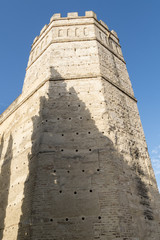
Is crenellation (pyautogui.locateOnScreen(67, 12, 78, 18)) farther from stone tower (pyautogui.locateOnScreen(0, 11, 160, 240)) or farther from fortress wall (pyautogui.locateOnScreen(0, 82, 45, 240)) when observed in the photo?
fortress wall (pyautogui.locateOnScreen(0, 82, 45, 240))

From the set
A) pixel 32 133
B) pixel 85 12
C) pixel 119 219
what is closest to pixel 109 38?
pixel 85 12

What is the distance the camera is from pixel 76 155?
6.12 meters

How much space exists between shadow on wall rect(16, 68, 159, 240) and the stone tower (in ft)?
0.08

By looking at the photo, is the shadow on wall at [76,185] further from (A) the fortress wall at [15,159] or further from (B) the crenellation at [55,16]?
(B) the crenellation at [55,16]

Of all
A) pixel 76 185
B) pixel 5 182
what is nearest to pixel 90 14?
pixel 76 185

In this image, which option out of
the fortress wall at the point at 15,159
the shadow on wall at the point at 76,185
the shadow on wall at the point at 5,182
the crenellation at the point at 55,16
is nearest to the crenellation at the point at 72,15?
the crenellation at the point at 55,16

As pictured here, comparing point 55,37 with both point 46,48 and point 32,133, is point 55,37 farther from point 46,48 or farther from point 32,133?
point 32,133

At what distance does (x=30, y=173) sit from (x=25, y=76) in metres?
6.80

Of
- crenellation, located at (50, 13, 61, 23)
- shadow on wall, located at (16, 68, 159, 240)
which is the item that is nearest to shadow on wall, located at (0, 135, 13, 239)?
shadow on wall, located at (16, 68, 159, 240)

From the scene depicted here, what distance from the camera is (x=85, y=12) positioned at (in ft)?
38.3

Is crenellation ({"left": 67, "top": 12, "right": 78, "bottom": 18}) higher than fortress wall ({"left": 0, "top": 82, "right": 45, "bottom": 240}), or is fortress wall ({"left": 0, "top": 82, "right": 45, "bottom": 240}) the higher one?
crenellation ({"left": 67, "top": 12, "right": 78, "bottom": 18})

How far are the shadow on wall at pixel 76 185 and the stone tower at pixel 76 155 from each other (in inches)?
1.0

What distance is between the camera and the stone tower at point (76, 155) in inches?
198

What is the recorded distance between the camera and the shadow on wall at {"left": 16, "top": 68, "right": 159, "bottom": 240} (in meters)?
4.86
